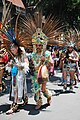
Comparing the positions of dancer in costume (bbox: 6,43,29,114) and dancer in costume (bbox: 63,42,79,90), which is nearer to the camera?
dancer in costume (bbox: 6,43,29,114)

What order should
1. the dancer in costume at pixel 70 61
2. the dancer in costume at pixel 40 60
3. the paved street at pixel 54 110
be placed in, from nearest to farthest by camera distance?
1. the paved street at pixel 54 110
2. the dancer in costume at pixel 40 60
3. the dancer in costume at pixel 70 61

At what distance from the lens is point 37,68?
6.54 meters

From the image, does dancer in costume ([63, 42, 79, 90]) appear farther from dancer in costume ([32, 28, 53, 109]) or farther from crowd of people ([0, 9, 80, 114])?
dancer in costume ([32, 28, 53, 109])

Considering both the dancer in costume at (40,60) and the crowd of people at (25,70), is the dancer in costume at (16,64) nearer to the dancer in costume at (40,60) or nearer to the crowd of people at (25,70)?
the crowd of people at (25,70)

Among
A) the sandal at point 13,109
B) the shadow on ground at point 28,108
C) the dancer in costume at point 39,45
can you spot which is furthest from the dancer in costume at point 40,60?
the sandal at point 13,109

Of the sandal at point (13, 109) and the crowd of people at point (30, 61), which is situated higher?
the crowd of people at point (30, 61)

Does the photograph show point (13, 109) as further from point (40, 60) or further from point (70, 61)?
point (70, 61)

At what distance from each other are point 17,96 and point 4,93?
85.7 inches

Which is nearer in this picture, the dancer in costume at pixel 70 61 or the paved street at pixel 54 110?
the paved street at pixel 54 110

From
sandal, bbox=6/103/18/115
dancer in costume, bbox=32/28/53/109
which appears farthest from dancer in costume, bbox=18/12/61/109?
sandal, bbox=6/103/18/115

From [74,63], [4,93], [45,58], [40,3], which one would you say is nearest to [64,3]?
[40,3]

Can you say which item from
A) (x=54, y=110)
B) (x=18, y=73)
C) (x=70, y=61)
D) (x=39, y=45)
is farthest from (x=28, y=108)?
(x=70, y=61)

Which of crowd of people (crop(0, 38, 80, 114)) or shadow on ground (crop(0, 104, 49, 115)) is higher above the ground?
crowd of people (crop(0, 38, 80, 114))

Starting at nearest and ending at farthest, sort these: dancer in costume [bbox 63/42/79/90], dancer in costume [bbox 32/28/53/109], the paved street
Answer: the paved street < dancer in costume [bbox 32/28/53/109] < dancer in costume [bbox 63/42/79/90]
